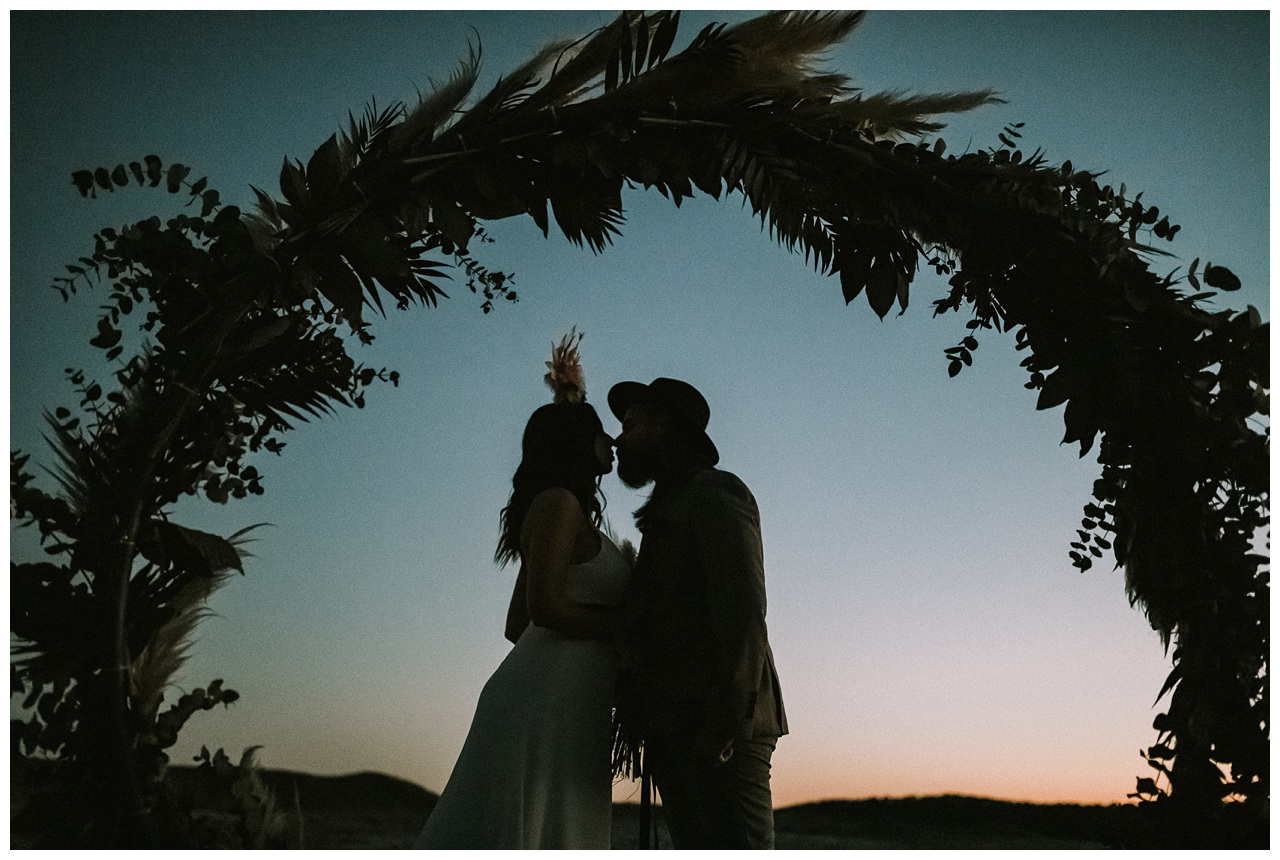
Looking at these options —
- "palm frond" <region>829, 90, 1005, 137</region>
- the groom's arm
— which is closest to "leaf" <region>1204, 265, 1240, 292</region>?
"palm frond" <region>829, 90, 1005, 137</region>

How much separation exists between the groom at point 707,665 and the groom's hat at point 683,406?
0.40 feet

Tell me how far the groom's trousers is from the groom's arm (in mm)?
62

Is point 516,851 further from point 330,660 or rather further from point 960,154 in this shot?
point 960,154

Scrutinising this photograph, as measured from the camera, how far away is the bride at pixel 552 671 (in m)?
1.91

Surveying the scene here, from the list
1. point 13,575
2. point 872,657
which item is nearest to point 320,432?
point 13,575

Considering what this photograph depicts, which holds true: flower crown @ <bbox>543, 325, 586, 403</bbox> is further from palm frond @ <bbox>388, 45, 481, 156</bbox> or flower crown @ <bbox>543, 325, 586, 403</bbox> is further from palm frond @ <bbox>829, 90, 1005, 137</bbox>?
palm frond @ <bbox>829, 90, 1005, 137</bbox>

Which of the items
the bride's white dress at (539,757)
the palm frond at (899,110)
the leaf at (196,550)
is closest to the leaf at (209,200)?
the leaf at (196,550)

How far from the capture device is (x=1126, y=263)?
190cm

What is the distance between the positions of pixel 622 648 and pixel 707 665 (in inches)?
6.8

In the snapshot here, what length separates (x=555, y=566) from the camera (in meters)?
2.02

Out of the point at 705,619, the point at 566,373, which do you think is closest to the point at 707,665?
the point at 705,619

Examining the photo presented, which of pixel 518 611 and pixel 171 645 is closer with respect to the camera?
pixel 171 645

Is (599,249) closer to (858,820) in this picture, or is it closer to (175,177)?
(175,177)

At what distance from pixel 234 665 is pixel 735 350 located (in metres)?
1.24
